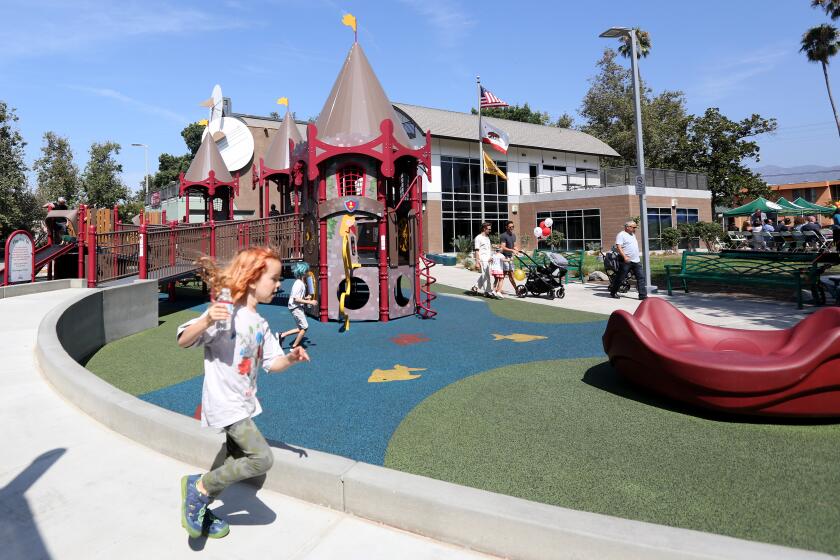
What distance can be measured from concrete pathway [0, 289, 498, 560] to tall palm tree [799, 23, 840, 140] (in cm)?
4943

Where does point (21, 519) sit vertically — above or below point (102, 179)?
below

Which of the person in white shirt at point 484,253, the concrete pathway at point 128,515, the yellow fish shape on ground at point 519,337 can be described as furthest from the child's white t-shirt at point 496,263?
the concrete pathway at point 128,515

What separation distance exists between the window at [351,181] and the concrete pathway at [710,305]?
18.7 ft

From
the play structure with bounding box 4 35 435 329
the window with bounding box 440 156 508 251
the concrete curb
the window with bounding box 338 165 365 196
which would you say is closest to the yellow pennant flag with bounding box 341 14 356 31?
the play structure with bounding box 4 35 435 329

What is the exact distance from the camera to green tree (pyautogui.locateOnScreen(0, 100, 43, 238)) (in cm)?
3228

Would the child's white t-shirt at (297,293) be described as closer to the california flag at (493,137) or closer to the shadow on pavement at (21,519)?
the shadow on pavement at (21,519)

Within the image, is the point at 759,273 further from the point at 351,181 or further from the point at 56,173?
the point at 56,173

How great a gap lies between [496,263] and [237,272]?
1214cm

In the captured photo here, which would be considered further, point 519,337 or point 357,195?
point 357,195

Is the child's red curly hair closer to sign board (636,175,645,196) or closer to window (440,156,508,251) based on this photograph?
sign board (636,175,645,196)

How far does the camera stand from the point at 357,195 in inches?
464

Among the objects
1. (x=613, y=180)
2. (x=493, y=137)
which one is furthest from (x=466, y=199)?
(x=613, y=180)

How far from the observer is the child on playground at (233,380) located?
2.96 meters

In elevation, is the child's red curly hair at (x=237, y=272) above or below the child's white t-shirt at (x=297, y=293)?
above
